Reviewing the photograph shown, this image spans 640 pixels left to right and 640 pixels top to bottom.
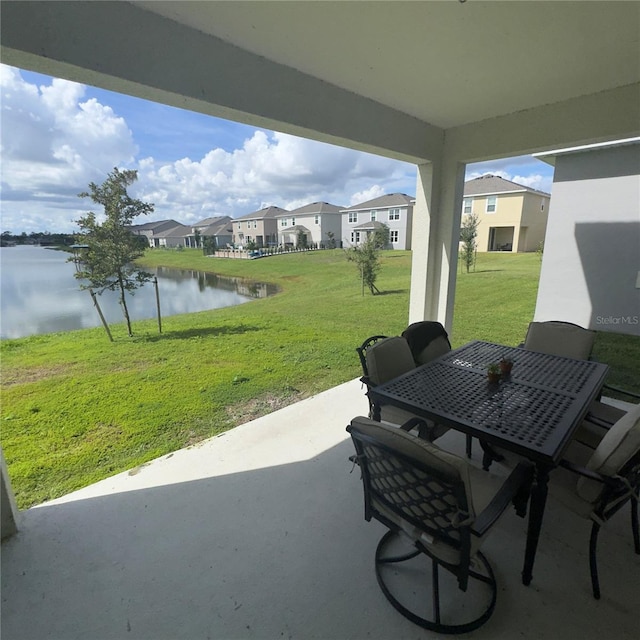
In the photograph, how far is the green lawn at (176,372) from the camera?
2645mm

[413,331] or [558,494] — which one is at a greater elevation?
[413,331]

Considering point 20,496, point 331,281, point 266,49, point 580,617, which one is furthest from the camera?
point 331,281

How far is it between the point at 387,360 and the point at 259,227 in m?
33.7

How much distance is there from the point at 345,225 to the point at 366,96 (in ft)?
86.4

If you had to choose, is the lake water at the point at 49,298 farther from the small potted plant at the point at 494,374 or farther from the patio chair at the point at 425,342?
the small potted plant at the point at 494,374

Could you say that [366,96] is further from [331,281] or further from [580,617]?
[331,281]

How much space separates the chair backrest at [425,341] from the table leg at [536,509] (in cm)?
128

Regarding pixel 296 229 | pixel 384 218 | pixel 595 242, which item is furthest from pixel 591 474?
Result: pixel 296 229

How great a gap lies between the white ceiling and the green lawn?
2881mm

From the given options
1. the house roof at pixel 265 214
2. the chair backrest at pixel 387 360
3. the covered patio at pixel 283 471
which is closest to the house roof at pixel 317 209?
the house roof at pixel 265 214

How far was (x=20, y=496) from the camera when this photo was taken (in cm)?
210

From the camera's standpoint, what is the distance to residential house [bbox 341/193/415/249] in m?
23.4

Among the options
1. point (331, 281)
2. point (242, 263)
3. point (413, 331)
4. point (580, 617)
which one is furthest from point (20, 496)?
point (242, 263)

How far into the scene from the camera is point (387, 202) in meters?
24.9
